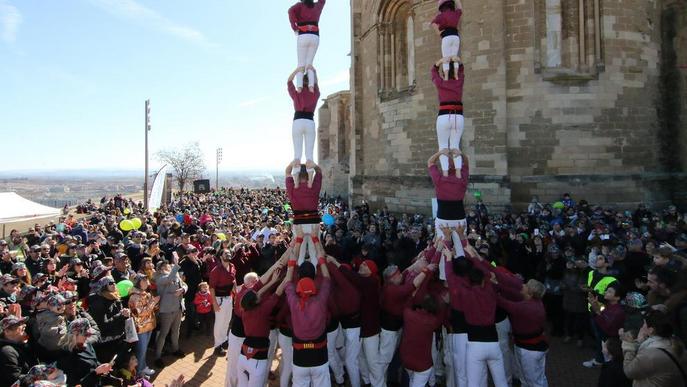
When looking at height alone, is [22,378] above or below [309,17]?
below

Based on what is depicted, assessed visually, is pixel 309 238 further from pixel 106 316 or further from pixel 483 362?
pixel 106 316

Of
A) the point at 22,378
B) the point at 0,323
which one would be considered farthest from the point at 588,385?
the point at 0,323

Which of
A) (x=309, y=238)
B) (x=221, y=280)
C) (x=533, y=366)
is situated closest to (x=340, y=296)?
(x=309, y=238)

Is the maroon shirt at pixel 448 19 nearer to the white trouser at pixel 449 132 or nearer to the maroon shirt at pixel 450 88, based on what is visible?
the maroon shirt at pixel 450 88

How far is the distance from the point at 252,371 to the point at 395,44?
16.8 m

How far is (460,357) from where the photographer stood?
5.76 meters

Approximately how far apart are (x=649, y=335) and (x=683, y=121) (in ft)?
52.3

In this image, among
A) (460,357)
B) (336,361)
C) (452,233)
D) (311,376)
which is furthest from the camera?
(336,361)

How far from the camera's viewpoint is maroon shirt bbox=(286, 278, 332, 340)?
5.17 meters

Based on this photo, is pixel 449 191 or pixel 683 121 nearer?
pixel 449 191

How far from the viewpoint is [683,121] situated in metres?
16.6

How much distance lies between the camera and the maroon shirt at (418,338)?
5562 mm

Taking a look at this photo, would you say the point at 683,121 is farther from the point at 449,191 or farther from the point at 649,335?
the point at 649,335

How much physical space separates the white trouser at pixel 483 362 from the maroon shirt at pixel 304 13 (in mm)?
4672
